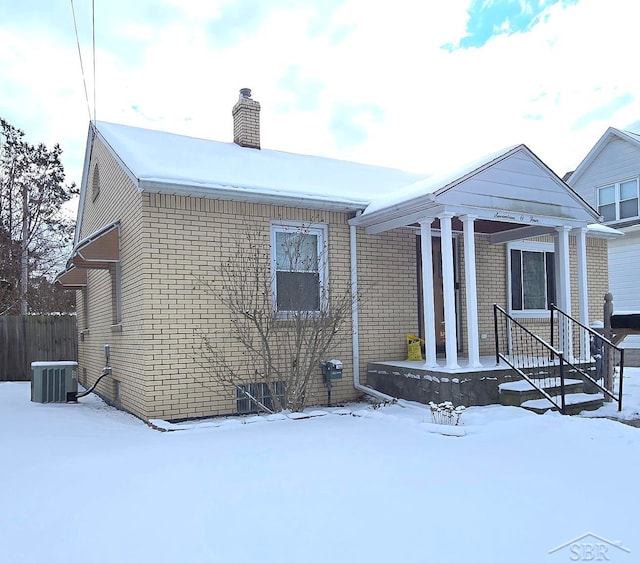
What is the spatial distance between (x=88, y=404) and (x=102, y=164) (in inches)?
171

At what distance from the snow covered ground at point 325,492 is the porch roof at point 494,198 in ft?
9.81

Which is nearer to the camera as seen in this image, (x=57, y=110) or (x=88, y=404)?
(x=88, y=404)

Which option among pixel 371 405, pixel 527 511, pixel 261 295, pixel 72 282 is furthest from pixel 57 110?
pixel 527 511

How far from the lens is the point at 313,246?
870 centimetres

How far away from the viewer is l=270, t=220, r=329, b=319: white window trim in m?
8.20

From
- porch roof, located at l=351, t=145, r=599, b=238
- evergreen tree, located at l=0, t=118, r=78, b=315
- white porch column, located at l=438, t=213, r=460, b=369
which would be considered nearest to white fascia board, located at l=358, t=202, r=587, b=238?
porch roof, located at l=351, t=145, r=599, b=238

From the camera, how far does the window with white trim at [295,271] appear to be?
8.23m

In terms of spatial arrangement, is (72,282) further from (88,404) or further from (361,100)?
(361,100)

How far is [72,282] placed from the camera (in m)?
11.9

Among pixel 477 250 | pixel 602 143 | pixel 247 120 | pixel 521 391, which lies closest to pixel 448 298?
pixel 521 391

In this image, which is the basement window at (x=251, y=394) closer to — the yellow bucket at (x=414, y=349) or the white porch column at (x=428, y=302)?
the white porch column at (x=428, y=302)

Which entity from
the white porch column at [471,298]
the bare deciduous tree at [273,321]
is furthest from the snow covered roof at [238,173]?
the white porch column at [471,298]

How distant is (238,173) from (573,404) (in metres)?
5.73

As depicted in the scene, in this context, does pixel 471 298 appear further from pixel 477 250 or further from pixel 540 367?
pixel 477 250
